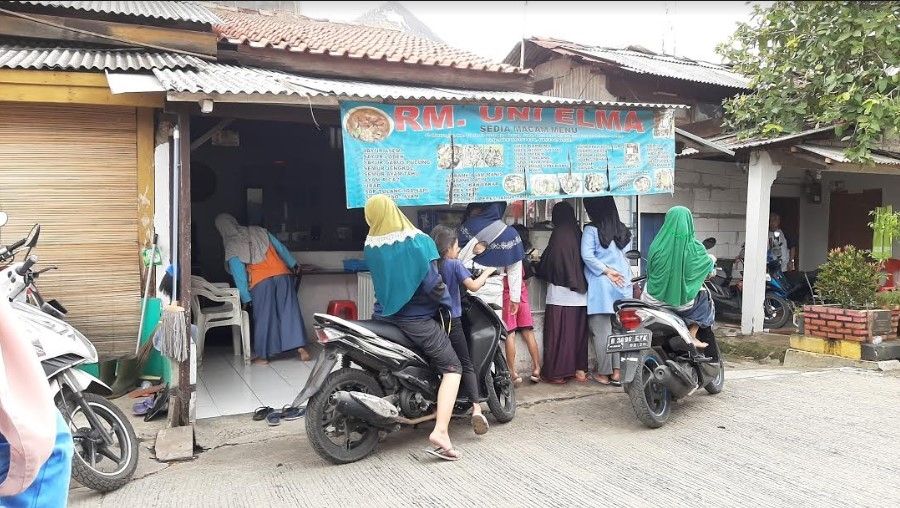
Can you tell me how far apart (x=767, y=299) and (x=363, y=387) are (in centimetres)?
799

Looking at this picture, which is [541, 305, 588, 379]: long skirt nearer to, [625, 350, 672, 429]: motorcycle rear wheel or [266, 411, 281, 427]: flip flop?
[625, 350, 672, 429]: motorcycle rear wheel

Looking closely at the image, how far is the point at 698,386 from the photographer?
5.39 m

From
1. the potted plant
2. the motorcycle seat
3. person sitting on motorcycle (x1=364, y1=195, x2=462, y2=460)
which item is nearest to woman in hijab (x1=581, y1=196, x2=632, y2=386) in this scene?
person sitting on motorcycle (x1=364, y1=195, x2=462, y2=460)

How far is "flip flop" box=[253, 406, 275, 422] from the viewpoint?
5.21 m

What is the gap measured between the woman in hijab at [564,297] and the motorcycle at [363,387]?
1780mm

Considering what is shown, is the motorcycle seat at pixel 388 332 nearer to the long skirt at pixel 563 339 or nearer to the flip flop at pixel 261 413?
the flip flop at pixel 261 413

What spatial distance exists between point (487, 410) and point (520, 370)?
1.17 meters

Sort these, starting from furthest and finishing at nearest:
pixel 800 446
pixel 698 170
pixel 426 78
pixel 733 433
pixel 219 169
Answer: pixel 698 170
pixel 219 169
pixel 426 78
pixel 733 433
pixel 800 446

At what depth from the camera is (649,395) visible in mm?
4984

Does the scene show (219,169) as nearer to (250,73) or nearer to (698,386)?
(250,73)

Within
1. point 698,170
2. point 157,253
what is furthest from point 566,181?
point 698,170

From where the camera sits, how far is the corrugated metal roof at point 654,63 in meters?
11.3

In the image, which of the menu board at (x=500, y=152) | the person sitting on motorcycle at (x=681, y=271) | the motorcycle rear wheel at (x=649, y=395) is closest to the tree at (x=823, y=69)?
the menu board at (x=500, y=152)

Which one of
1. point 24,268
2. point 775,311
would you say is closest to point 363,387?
point 24,268
